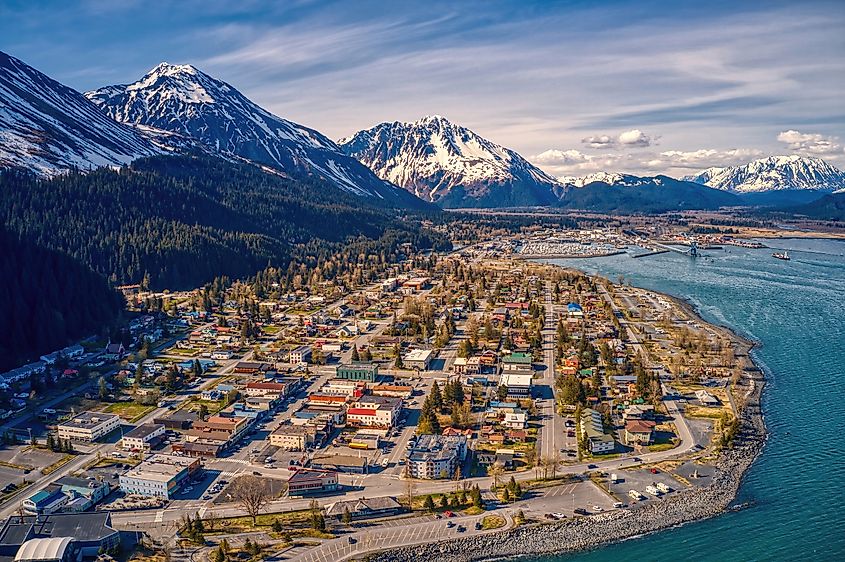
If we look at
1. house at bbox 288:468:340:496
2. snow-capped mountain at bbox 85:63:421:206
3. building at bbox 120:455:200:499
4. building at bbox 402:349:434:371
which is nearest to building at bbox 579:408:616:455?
house at bbox 288:468:340:496

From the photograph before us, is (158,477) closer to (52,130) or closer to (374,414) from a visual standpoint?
Result: (374,414)

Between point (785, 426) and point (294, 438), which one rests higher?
point (294, 438)

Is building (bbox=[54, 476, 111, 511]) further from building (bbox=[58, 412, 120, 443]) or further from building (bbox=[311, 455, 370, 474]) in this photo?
building (bbox=[311, 455, 370, 474])

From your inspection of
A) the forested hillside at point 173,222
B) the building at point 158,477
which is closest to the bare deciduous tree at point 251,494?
the building at point 158,477

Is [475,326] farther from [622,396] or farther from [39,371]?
A: [39,371]

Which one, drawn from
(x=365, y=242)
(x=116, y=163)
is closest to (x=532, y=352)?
(x=365, y=242)

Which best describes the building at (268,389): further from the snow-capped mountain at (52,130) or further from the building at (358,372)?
the snow-capped mountain at (52,130)

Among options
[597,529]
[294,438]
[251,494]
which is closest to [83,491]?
[251,494]
